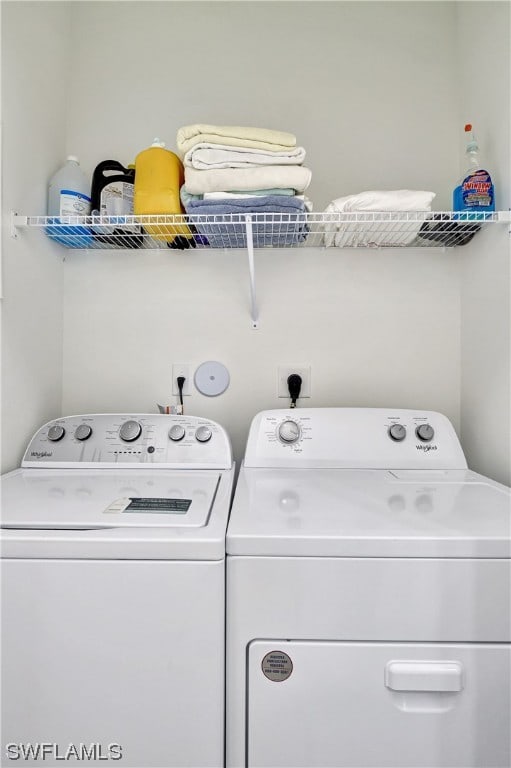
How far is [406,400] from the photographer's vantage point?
180cm

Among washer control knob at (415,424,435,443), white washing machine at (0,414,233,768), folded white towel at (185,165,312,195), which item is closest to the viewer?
white washing machine at (0,414,233,768)

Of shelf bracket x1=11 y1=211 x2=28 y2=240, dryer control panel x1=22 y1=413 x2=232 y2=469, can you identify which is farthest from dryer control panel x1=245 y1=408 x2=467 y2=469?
shelf bracket x1=11 y1=211 x2=28 y2=240

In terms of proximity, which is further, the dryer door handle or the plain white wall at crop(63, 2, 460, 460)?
the plain white wall at crop(63, 2, 460, 460)

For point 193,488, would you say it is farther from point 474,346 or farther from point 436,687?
point 474,346

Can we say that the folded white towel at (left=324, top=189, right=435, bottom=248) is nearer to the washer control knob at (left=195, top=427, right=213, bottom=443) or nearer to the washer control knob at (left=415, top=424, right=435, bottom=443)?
the washer control knob at (left=415, top=424, right=435, bottom=443)

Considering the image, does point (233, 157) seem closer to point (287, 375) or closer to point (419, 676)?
point (287, 375)

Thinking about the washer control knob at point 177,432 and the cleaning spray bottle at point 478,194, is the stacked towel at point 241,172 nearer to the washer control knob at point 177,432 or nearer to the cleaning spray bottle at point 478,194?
the cleaning spray bottle at point 478,194

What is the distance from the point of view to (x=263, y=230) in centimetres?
157

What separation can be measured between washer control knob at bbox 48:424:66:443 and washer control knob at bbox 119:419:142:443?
0.20 metres

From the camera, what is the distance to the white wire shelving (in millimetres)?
1445

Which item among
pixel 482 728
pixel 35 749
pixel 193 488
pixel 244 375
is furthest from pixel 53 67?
pixel 482 728

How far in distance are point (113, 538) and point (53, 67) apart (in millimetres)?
1774

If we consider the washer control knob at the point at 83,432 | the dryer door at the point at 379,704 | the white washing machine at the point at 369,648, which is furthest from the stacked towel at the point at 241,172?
the dryer door at the point at 379,704

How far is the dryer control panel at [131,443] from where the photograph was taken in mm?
1478
